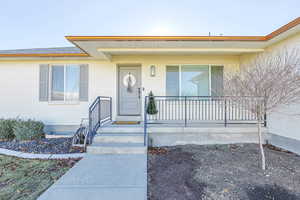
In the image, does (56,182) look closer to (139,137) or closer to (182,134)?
(139,137)

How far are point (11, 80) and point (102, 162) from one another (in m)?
5.77

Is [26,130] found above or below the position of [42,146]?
above

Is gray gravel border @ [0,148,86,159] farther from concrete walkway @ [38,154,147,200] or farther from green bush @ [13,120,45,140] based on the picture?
green bush @ [13,120,45,140]

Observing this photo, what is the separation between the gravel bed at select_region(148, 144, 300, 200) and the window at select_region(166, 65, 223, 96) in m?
2.41

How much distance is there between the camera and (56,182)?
264 centimetres

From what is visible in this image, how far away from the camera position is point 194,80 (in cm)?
603

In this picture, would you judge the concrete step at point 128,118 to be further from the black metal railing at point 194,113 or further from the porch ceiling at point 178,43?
the porch ceiling at point 178,43

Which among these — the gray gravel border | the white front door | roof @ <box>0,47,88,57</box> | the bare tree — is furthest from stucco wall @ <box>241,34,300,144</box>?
roof @ <box>0,47,88,57</box>

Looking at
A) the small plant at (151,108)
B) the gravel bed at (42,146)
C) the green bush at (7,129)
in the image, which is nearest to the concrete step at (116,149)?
the gravel bed at (42,146)

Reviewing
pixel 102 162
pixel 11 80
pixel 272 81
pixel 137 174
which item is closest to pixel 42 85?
pixel 11 80

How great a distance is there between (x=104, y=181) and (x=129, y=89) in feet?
13.2

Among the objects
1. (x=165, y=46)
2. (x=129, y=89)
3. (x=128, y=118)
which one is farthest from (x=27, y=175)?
(x=165, y=46)

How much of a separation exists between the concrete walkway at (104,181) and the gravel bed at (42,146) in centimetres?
116

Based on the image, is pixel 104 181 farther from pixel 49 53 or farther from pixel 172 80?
pixel 49 53
